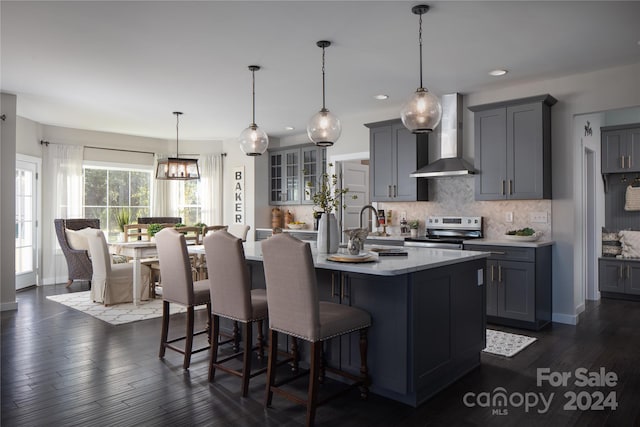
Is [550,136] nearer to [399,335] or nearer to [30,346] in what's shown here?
[399,335]

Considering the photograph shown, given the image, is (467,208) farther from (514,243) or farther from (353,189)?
(353,189)

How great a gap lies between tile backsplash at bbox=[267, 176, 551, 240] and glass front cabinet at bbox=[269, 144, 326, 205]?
161 centimetres

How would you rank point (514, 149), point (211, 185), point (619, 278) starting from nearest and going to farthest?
point (514, 149) → point (619, 278) → point (211, 185)

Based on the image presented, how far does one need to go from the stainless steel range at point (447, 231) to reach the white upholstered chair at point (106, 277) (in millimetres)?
3652

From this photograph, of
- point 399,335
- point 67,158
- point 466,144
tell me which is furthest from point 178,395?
point 67,158

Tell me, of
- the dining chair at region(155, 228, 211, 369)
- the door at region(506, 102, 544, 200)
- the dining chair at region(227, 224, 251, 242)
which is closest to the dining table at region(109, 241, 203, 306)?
the dining chair at region(227, 224, 251, 242)

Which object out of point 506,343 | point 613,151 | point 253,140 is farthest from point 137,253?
point 613,151

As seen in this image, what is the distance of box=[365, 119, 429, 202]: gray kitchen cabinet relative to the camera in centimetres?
565

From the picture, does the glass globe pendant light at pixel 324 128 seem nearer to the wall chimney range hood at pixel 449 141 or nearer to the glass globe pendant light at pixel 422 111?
the glass globe pendant light at pixel 422 111

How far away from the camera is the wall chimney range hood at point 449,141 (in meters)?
5.32

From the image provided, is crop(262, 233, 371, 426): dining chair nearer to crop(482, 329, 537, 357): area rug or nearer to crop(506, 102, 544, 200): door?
crop(482, 329, 537, 357): area rug

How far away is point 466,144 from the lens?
5.47 m

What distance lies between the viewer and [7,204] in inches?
209

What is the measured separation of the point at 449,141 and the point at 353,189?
2.16 meters
